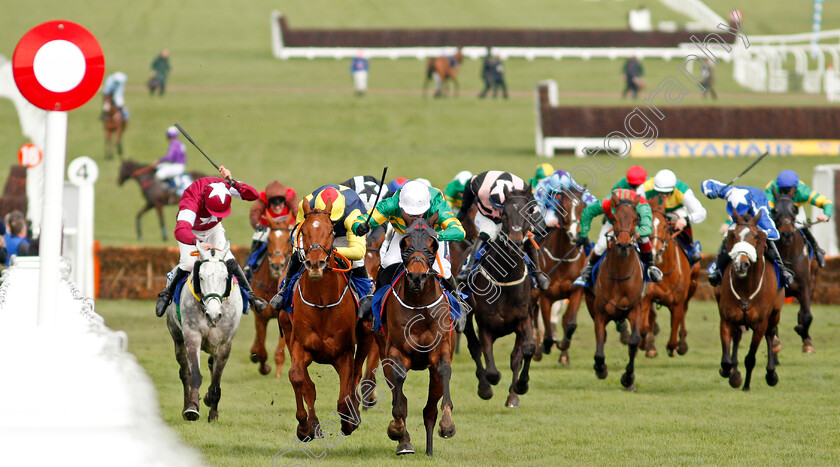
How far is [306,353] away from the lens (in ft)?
25.7

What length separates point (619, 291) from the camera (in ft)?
35.7

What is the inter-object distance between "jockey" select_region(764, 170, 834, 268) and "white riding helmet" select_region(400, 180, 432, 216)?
5866 millimetres

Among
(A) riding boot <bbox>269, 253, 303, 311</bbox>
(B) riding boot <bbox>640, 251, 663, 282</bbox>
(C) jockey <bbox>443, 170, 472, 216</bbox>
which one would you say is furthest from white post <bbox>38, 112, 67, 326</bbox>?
(C) jockey <bbox>443, 170, 472, 216</bbox>

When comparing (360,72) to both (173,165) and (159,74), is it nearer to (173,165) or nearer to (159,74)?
(159,74)

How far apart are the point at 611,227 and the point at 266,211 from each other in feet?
11.2

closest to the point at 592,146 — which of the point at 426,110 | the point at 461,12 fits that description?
the point at 426,110

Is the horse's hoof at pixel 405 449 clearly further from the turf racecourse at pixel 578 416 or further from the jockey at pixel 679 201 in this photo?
the jockey at pixel 679 201

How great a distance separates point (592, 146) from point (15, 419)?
23114mm

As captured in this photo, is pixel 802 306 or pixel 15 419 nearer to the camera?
pixel 15 419

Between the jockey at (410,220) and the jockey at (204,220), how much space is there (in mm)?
1303

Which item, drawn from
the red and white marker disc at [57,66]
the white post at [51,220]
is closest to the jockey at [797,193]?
the red and white marker disc at [57,66]

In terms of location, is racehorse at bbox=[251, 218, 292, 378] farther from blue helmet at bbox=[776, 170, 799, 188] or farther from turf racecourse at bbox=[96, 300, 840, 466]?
blue helmet at bbox=[776, 170, 799, 188]

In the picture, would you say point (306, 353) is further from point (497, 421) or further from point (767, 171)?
point (767, 171)

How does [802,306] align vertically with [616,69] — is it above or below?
below
